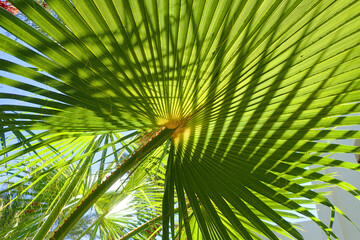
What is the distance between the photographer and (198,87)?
1.09 metres

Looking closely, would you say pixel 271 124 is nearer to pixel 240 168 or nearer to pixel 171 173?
pixel 240 168

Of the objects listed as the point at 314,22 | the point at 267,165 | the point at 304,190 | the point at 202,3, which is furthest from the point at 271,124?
the point at 202,3

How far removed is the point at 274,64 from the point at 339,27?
0.20 m

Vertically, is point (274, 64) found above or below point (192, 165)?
above

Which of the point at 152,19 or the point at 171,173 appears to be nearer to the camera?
the point at 152,19

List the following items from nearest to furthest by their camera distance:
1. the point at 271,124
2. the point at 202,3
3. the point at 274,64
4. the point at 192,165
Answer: the point at 202,3 → the point at 274,64 → the point at 271,124 → the point at 192,165

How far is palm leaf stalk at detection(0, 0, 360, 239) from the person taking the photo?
86 cm

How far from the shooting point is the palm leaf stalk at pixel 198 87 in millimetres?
858

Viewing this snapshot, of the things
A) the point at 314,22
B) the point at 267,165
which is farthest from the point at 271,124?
the point at 314,22

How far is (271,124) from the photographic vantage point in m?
1.12

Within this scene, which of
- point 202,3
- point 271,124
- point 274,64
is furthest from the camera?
point 271,124

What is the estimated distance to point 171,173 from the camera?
1216 millimetres

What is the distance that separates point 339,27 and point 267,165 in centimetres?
50

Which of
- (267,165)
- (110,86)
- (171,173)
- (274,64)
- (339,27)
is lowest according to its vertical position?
(171,173)
